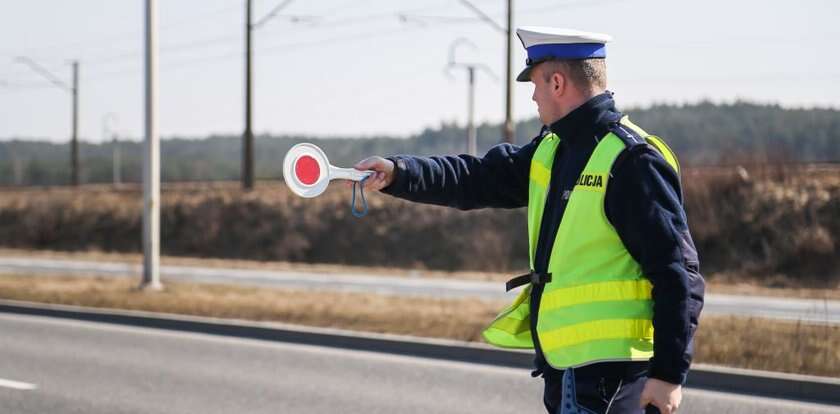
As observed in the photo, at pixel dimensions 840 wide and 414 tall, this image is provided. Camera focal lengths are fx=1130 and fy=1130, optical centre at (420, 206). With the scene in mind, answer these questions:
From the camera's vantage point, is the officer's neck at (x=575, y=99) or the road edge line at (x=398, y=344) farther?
the road edge line at (x=398, y=344)

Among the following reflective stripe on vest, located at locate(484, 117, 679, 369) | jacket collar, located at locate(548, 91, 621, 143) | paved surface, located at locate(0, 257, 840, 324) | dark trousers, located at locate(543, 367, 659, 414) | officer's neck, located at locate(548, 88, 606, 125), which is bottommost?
paved surface, located at locate(0, 257, 840, 324)

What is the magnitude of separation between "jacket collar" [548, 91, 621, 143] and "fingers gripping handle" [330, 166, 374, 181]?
64 cm

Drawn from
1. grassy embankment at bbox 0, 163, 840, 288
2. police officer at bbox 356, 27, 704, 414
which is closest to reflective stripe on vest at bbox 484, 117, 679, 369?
police officer at bbox 356, 27, 704, 414

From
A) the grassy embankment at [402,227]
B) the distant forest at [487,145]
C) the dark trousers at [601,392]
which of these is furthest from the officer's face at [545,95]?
the grassy embankment at [402,227]

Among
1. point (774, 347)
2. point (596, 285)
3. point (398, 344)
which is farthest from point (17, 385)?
point (596, 285)

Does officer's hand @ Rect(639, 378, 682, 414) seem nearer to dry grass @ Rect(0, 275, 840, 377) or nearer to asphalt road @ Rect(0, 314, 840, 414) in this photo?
asphalt road @ Rect(0, 314, 840, 414)

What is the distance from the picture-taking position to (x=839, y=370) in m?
8.51

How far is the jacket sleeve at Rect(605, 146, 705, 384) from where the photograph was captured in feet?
9.87

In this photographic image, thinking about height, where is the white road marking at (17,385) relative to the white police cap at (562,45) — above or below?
below

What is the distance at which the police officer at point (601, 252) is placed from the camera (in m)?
3.03

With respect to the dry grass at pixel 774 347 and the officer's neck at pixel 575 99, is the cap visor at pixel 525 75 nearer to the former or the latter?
the officer's neck at pixel 575 99

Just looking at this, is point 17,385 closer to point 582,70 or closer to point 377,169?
point 377,169

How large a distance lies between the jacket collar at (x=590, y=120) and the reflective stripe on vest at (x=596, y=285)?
0.05m

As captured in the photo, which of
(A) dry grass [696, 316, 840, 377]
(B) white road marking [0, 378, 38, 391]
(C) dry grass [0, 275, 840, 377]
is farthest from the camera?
(C) dry grass [0, 275, 840, 377]
